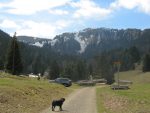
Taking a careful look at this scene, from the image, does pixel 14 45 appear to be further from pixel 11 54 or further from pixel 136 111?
pixel 136 111

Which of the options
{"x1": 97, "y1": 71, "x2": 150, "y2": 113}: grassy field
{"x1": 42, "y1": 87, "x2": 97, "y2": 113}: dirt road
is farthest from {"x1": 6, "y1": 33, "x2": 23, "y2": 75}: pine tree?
{"x1": 42, "y1": 87, "x2": 97, "y2": 113}: dirt road

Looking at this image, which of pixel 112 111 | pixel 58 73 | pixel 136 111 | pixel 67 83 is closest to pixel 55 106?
pixel 112 111

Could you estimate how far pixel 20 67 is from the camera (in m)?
111

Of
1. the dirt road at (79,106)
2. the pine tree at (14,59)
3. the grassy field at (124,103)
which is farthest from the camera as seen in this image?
the pine tree at (14,59)

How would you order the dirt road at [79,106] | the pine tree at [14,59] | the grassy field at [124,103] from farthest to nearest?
1. the pine tree at [14,59]
2. the dirt road at [79,106]
3. the grassy field at [124,103]

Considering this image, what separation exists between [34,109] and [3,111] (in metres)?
3.78

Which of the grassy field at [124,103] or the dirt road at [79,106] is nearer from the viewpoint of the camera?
the grassy field at [124,103]

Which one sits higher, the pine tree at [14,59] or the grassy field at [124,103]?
the pine tree at [14,59]

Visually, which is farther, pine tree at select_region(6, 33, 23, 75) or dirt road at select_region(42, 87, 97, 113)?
pine tree at select_region(6, 33, 23, 75)

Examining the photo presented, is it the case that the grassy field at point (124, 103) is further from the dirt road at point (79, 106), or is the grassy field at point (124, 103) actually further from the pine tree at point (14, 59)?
the pine tree at point (14, 59)

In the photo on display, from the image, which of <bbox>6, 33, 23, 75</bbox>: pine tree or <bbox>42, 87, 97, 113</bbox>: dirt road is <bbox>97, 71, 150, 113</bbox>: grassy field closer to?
<bbox>42, 87, 97, 113</bbox>: dirt road

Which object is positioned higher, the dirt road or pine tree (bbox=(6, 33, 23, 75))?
pine tree (bbox=(6, 33, 23, 75))

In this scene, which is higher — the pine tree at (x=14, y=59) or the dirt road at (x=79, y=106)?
the pine tree at (x=14, y=59)

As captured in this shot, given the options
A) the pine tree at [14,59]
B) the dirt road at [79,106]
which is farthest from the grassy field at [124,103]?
the pine tree at [14,59]
